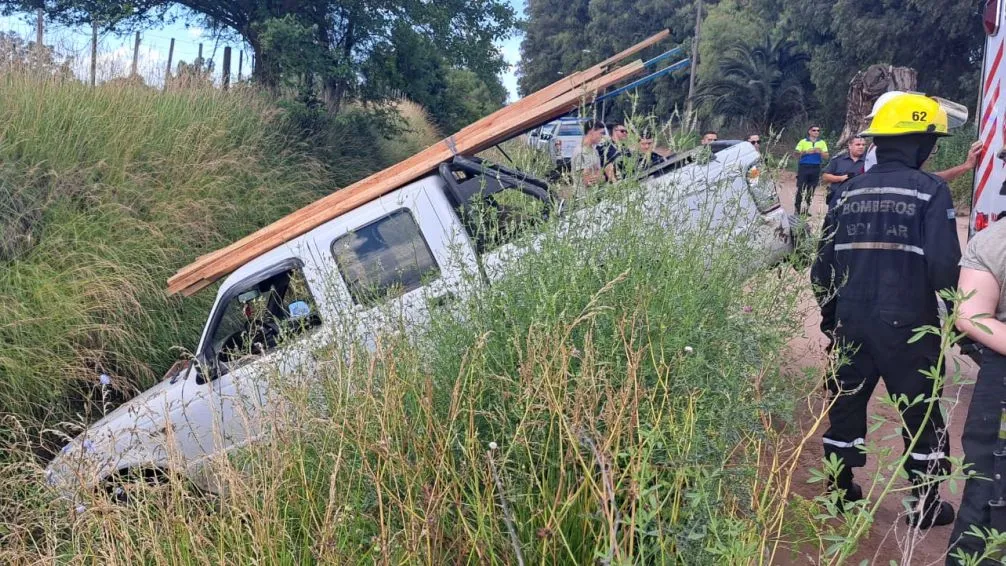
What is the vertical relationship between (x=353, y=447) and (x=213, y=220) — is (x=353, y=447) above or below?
below

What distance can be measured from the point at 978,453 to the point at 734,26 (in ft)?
153

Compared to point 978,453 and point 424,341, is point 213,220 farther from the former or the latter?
point 978,453

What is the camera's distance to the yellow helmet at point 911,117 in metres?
3.68

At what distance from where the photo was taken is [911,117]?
145 inches

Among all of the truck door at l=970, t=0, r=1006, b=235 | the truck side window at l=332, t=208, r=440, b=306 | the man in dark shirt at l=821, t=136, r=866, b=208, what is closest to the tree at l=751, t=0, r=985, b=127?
the man in dark shirt at l=821, t=136, r=866, b=208

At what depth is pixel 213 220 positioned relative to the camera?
7516mm

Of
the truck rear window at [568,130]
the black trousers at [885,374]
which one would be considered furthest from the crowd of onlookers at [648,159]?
the truck rear window at [568,130]

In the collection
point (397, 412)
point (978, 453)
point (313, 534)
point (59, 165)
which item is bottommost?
point (978, 453)

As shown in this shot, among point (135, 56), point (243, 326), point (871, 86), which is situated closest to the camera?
point (243, 326)

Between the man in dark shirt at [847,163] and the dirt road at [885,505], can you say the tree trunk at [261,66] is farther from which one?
the dirt road at [885,505]

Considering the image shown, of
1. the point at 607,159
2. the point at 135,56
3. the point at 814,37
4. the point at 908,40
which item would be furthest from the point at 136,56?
the point at 814,37

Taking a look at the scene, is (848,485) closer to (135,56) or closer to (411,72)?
(135,56)

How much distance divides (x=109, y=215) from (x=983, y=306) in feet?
20.9

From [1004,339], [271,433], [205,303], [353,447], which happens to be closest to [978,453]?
[1004,339]
